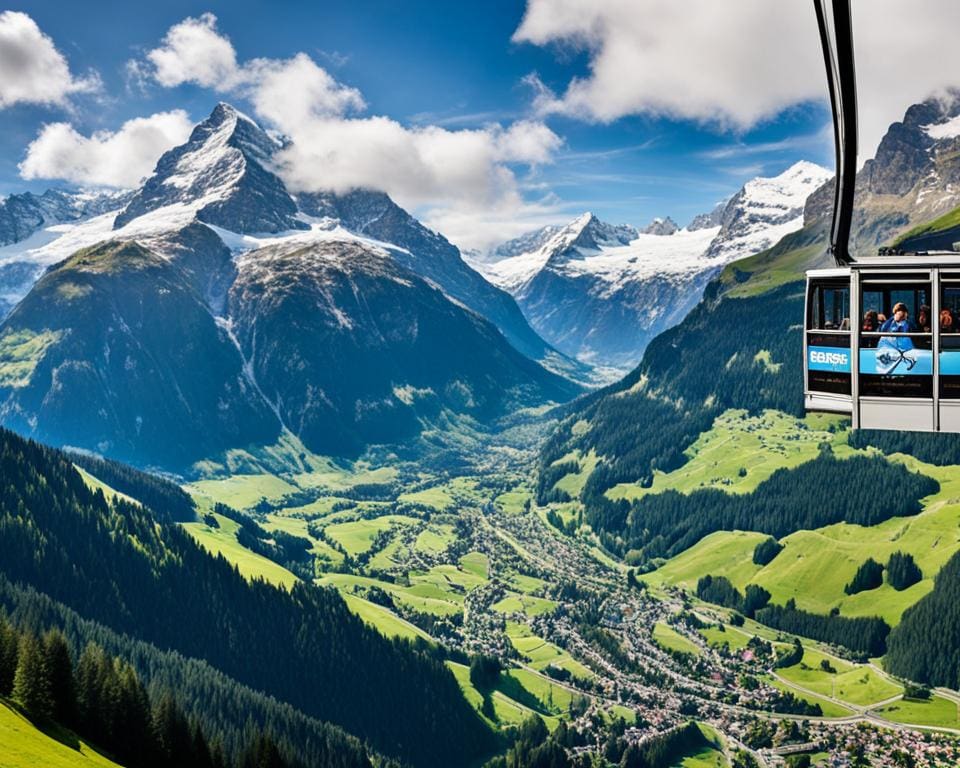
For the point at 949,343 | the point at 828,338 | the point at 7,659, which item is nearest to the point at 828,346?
the point at 828,338

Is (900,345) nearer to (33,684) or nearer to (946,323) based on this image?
(946,323)

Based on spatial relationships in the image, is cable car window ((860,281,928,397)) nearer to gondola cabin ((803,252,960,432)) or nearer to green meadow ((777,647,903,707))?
gondola cabin ((803,252,960,432))

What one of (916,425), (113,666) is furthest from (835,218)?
(113,666)

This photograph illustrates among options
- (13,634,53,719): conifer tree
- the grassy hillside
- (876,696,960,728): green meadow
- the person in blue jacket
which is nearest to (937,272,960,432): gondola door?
the person in blue jacket

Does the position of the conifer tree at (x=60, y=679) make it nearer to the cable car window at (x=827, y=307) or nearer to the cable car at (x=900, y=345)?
the cable car window at (x=827, y=307)

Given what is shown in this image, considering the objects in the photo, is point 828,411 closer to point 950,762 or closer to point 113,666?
point 113,666
